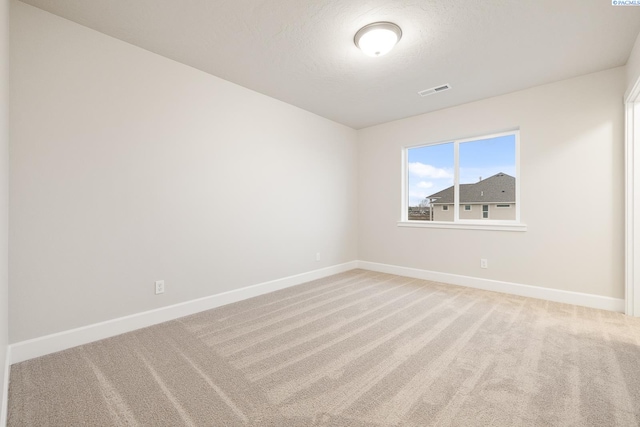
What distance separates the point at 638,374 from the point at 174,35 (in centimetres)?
415

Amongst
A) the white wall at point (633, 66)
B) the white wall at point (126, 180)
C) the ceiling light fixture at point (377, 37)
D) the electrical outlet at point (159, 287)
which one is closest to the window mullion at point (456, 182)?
the white wall at point (633, 66)

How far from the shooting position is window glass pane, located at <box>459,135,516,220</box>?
3498 millimetres

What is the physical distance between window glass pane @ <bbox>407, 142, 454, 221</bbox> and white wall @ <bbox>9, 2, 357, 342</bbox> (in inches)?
84.2

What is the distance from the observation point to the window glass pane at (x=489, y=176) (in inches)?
138

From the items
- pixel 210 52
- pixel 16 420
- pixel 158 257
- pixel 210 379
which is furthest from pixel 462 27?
pixel 16 420

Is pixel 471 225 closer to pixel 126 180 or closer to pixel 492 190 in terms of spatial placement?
pixel 492 190

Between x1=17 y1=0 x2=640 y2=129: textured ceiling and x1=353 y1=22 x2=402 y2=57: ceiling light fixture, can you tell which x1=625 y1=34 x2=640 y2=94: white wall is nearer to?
x1=17 y1=0 x2=640 y2=129: textured ceiling

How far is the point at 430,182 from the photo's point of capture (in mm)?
4258

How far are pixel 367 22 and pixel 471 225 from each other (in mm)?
2834

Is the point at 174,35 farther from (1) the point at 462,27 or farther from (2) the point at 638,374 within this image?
(2) the point at 638,374

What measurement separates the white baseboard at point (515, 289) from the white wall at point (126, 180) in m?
2.01

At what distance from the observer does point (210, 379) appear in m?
1.67

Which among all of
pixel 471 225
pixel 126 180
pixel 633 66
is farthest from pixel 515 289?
pixel 126 180

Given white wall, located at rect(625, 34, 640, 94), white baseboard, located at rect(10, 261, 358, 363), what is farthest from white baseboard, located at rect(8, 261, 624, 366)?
white wall, located at rect(625, 34, 640, 94)
